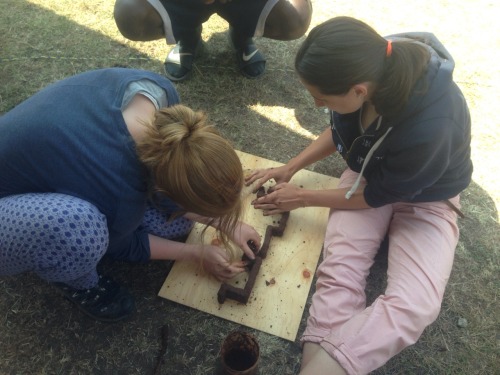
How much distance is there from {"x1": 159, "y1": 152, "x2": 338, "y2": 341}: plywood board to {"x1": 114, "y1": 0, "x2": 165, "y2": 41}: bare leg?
1.13 metres

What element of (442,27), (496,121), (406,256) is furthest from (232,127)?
(442,27)

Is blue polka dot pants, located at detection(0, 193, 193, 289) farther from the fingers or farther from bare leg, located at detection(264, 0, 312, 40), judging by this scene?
bare leg, located at detection(264, 0, 312, 40)

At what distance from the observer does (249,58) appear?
8.75 feet

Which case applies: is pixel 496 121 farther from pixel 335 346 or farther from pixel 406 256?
pixel 335 346

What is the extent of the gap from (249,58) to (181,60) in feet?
1.38

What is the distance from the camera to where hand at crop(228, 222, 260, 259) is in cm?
179

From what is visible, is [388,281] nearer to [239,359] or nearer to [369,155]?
[369,155]

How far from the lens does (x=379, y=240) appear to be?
1.80 m

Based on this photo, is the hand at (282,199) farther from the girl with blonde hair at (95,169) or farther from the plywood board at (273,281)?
the girl with blonde hair at (95,169)

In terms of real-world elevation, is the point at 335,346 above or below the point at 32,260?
below

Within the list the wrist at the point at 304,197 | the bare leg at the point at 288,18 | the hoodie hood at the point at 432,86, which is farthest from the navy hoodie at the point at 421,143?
the bare leg at the point at 288,18

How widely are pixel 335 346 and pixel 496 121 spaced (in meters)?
1.88

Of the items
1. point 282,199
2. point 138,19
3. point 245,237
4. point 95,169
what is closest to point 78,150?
point 95,169

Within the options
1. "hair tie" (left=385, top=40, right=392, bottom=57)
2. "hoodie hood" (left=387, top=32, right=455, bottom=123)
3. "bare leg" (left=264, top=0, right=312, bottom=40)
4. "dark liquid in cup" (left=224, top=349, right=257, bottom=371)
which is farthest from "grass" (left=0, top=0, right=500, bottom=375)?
"hair tie" (left=385, top=40, right=392, bottom=57)
